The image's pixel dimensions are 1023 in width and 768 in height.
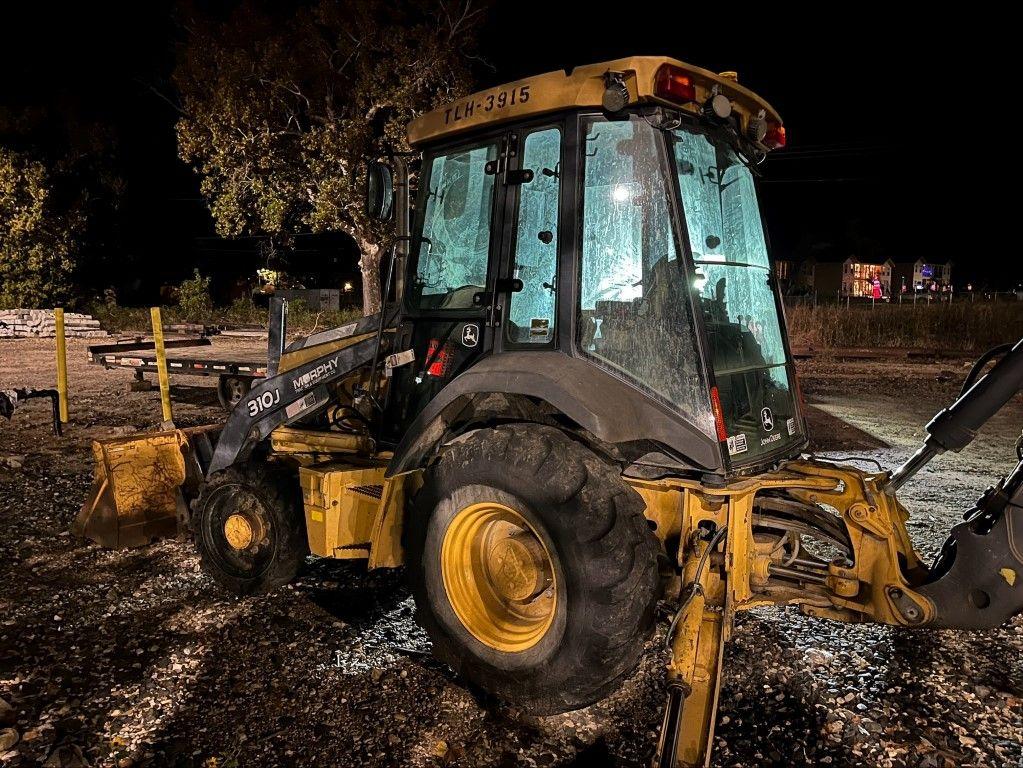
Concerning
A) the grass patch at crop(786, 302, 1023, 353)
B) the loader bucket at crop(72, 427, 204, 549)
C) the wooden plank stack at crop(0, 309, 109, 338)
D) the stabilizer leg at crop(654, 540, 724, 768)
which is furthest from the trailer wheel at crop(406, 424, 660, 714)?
the wooden plank stack at crop(0, 309, 109, 338)

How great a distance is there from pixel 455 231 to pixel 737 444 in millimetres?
1755

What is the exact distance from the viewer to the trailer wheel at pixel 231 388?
1021 centimetres

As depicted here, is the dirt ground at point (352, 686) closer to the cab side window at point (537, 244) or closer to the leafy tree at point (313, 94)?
the cab side window at point (537, 244)

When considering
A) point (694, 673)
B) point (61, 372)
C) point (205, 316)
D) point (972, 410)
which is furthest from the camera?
point (205, 316)

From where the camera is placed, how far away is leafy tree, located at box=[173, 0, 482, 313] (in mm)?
20406

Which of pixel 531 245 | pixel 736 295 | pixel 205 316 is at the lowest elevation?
pixel 205 316

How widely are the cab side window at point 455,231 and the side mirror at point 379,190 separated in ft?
0.71

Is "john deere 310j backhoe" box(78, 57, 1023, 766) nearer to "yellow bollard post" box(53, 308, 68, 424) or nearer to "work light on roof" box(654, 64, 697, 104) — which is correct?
"work light on roof" box(654, 64, 697, 104)

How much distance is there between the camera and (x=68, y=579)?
4.75 metres

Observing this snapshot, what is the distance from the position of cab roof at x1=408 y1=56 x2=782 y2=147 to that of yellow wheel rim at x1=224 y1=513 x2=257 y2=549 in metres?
2.42

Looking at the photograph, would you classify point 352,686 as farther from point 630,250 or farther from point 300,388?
point 630,250

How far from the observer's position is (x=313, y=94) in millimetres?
21438

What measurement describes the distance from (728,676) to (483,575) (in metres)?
1.27

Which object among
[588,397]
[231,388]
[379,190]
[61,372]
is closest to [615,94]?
[588,397]
